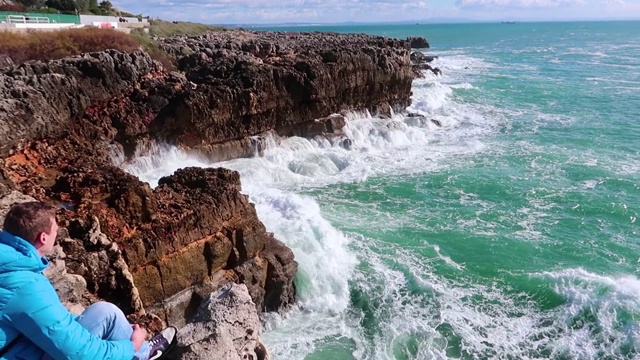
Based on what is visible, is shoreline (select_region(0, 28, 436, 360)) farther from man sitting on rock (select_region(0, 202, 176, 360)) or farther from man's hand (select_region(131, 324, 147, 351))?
man sitting on rock (select_region(0, 202, 176, 360))

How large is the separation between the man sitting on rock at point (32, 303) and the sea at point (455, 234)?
779 cm

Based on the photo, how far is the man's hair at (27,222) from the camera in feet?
13.8

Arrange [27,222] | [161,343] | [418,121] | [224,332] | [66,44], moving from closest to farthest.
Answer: [27,222] < [161,343] < [224,332] < [66,44] < [418,121]

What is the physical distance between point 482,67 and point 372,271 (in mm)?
60840

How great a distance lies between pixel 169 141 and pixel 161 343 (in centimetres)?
1816

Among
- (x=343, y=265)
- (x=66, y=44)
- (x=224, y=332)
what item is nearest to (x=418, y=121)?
(x=343, y=265)

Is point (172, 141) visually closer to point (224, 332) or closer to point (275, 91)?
point (275, 91)

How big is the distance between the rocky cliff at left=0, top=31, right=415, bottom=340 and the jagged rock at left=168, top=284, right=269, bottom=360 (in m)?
3.28

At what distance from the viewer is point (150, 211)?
11.5 m

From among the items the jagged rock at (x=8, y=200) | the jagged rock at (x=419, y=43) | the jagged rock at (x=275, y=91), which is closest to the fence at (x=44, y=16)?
the jagged rock at (x=275, y=91)

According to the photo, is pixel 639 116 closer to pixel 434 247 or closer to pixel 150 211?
pixel 434 247

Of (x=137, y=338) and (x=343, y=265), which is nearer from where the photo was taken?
(x=137, y=338)

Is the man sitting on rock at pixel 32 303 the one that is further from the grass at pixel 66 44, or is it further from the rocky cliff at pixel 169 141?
the grass at pixel 66 44

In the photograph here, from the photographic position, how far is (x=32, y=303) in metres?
4.09
